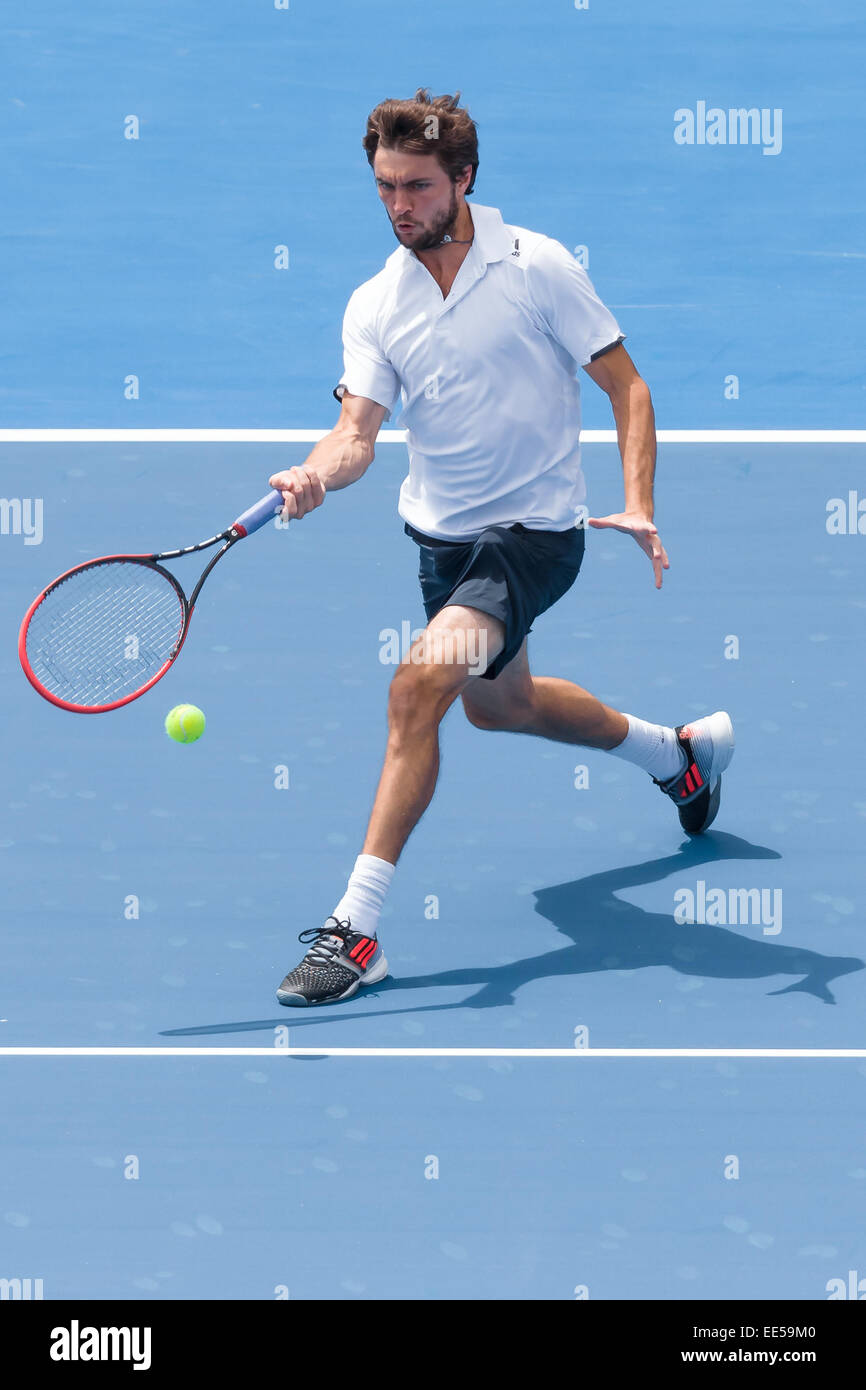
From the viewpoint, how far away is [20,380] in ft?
32.2

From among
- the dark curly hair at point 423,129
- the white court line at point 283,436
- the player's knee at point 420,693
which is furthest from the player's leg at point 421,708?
the white court line at point 283,436

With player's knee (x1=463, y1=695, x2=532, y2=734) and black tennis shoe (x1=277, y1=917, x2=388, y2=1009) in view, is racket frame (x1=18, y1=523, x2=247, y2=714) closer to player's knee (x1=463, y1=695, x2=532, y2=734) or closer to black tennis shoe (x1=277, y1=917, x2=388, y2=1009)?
black tennis shoe (x1=277, y1=917, x2=388, y2=1009)

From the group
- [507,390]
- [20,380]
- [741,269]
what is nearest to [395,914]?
[507,390]

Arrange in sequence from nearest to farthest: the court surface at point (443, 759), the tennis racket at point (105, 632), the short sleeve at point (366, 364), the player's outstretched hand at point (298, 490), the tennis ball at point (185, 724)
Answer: the court surface at point (443, 759) < the player's outstretched hand at point (298, 490) < the tennis racket at point (105, 632) < the short sleeve at point (366, 364) < the tennis ball at point (185, 724)

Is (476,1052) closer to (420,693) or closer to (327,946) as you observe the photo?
(327,946)

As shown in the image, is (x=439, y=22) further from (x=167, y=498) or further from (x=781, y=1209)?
(x=781, y=1209)

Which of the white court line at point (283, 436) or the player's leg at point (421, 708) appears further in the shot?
the white court line at point (283, 436)

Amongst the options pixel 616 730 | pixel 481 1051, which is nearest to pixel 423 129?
pixel 616 730

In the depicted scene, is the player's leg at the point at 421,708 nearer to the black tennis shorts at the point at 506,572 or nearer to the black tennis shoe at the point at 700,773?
the black tennis shorts at the point at 506,572

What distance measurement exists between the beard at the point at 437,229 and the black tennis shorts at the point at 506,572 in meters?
0.71

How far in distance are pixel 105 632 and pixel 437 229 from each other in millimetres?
1273

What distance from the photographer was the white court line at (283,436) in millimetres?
9102

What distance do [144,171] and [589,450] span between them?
3468 mm

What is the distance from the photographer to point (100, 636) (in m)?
5.68
